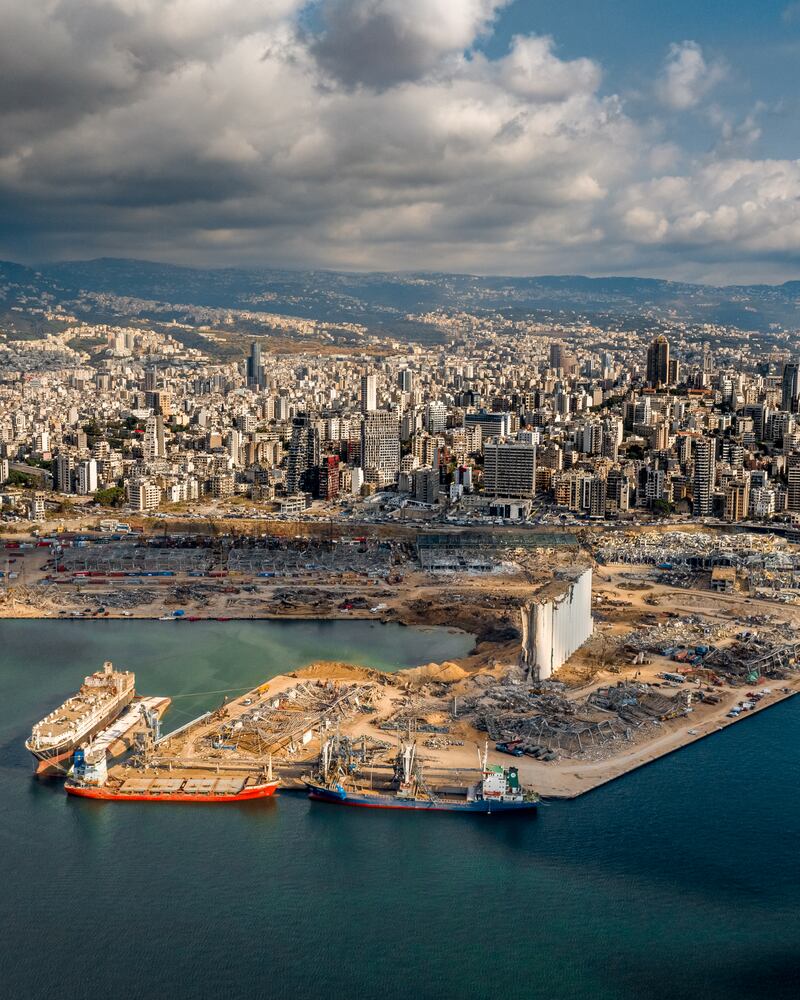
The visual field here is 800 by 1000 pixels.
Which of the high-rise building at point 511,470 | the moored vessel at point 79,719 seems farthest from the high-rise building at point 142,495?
the moored vessel at point 79,719

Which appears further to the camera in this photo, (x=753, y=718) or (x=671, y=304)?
(x=671, y=304)

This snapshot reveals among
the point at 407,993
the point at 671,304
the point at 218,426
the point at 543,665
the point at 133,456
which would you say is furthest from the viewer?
the point at 671,304

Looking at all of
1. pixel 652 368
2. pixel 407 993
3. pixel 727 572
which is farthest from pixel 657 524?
pixel 652 368

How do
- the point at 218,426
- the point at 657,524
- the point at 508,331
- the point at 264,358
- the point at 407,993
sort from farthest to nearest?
the point at 508,331
the point at 264,358
the point at 218,426
the point at 657,524
the point at 407,993

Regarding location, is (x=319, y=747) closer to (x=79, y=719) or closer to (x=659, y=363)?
(x=79, y=719)

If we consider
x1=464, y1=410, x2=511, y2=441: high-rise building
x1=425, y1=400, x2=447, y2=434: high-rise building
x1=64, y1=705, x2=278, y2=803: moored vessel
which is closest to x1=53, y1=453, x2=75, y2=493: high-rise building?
x1=425, y1=400, x2=447, y2=434: high-rise building

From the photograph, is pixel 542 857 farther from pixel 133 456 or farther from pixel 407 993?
pixel 133 456
